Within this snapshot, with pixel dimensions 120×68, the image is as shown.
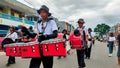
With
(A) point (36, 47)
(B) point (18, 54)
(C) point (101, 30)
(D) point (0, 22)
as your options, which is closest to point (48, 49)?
(A) point (36, 47)

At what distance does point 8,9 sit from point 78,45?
30630mm

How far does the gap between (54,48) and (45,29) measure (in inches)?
23.4

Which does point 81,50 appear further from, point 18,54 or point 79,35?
point 18,54

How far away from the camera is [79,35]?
9.75 metres

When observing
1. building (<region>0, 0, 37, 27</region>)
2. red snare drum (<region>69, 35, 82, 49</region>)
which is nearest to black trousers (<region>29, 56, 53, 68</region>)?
red snare drum (<region>69, 35, 82, 49</region>)

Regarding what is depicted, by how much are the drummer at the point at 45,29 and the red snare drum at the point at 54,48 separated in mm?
244

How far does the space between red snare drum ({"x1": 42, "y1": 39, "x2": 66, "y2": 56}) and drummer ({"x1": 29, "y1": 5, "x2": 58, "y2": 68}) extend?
0.80 ft

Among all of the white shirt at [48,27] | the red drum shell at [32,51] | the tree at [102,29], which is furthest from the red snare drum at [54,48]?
the tree at [102,29]

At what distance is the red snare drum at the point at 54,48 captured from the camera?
17.2 ft

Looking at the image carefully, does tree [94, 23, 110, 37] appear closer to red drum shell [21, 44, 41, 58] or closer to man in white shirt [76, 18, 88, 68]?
man in white shirt [76, 18, 88, 68]

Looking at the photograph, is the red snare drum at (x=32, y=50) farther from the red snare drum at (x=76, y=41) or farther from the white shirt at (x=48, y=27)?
the red snare drum at (x=76, y=41)

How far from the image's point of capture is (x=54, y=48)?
5273 millimetres

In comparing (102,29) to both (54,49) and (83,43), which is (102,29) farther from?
(54,49)

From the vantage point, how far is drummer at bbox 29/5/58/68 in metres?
5.63
